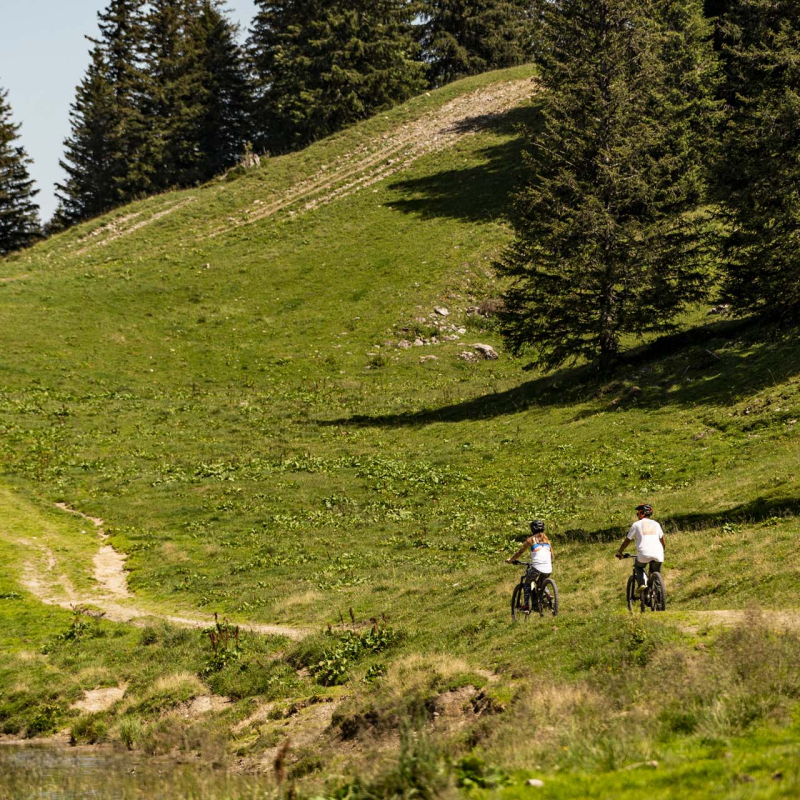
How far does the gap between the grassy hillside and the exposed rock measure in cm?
98

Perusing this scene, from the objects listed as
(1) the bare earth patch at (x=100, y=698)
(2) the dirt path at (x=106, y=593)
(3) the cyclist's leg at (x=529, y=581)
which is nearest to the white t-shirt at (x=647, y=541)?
(3) the cyclist's leg at (x=529, y=581)

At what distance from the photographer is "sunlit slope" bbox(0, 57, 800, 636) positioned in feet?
83.3

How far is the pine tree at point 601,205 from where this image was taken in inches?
1628

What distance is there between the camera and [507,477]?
34.4m

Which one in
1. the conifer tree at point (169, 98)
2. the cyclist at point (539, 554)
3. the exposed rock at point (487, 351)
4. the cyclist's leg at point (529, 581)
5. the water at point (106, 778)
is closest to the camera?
the water at point (106, 778)

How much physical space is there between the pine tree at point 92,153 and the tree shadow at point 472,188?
138 ft

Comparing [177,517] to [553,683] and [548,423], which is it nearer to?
[548,423]

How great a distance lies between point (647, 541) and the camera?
55.7 ft

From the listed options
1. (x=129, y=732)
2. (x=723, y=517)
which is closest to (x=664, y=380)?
(x=723, y=517)

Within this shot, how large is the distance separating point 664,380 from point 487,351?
16597mm

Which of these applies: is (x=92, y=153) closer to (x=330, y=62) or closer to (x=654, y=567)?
(x=330, y=62)

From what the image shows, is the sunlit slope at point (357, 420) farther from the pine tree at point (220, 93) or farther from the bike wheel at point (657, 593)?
the pine tree at point (220, 93)

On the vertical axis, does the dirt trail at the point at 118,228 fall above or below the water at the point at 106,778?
above

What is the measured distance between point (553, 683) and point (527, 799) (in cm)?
551
